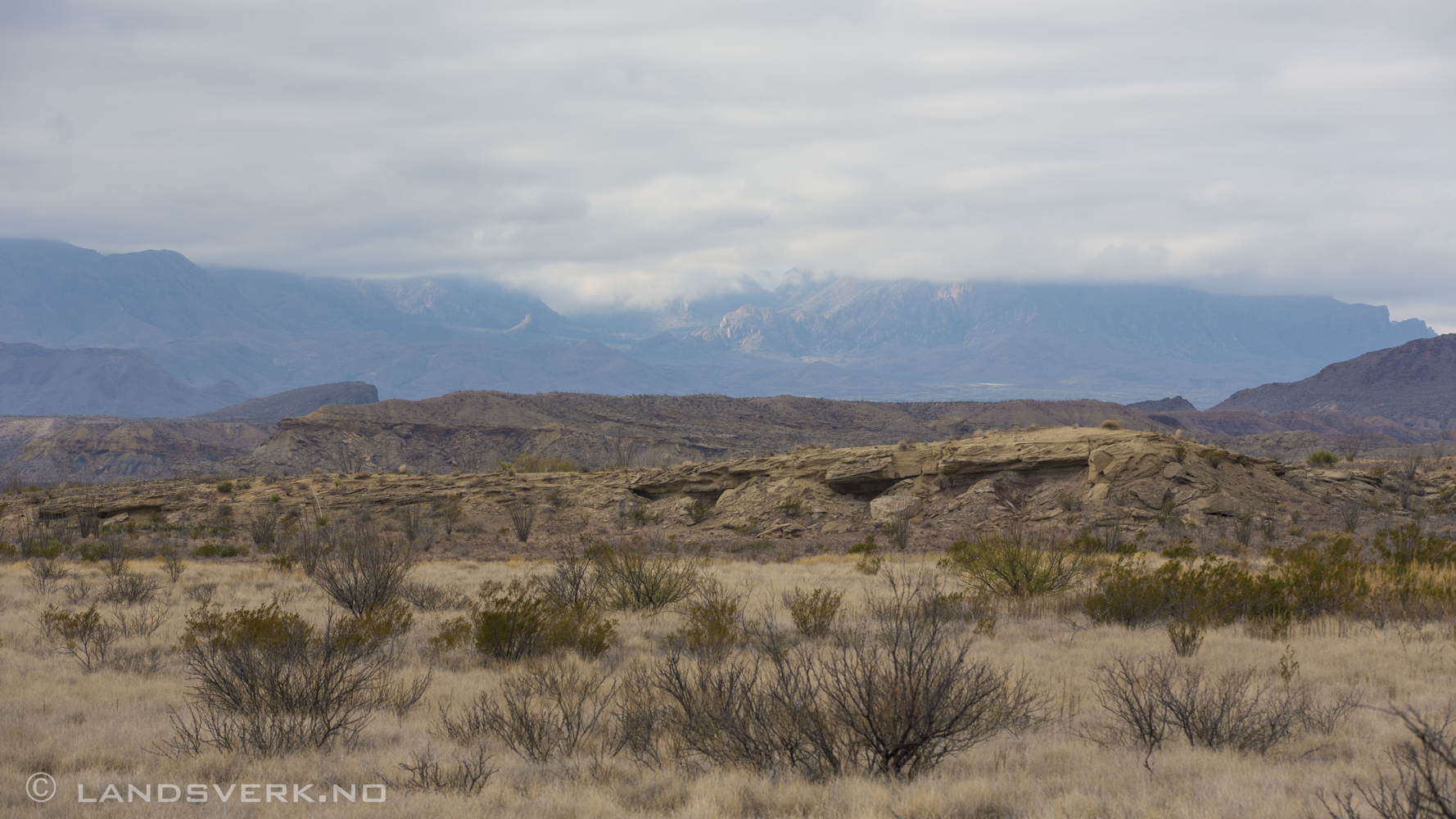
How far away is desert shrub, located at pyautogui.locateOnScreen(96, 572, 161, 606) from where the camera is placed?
13535mm

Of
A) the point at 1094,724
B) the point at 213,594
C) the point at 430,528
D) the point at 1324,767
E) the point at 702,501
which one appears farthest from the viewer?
the point at 702,501

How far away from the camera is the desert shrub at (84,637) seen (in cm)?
925

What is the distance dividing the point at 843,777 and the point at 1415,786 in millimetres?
3077

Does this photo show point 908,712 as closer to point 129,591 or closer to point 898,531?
point 129,591

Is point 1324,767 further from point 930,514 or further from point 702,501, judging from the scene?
point 702,501

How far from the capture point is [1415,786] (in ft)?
11.5

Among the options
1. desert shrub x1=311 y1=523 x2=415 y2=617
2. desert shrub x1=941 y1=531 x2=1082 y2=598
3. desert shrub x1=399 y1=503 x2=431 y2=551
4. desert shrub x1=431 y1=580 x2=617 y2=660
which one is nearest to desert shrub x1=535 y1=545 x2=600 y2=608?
desert shrub x1=431 y1=580 x2=617 y2=660

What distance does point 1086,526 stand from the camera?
966 inches

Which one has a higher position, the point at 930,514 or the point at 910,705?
the point at 910,705

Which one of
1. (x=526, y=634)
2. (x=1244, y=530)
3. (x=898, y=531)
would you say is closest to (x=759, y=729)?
(x=526, y=634)

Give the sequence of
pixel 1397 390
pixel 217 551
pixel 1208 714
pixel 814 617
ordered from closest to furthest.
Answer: pixel 1208 714 → pixel 814 617 → pixel 217 551 → pixel 1397 390

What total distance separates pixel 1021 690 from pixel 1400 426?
7659 inches

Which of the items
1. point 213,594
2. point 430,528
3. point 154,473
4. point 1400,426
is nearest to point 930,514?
point 430,528

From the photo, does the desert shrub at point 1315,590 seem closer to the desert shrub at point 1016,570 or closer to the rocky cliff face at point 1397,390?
the desert shrub at point 1016,570
